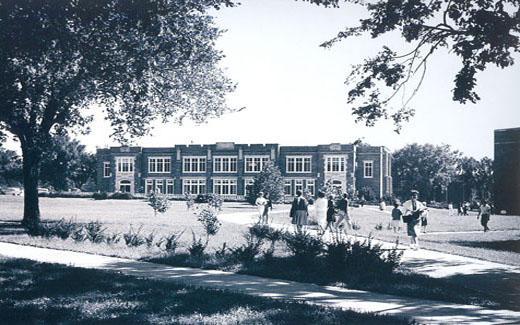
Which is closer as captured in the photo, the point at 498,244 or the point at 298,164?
the point at 498,244

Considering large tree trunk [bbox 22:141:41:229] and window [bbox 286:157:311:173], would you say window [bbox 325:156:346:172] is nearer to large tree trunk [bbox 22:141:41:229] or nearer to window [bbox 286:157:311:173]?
window [bbox 286:157:311:173]

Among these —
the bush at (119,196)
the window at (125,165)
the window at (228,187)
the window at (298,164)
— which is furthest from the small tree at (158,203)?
the window at (125,165)

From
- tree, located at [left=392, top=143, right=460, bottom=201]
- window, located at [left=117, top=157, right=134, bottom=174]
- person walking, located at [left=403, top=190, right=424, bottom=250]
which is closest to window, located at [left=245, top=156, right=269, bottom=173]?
window, located at [left=117, top=157, right=134, bottom=174]

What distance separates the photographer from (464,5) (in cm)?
983

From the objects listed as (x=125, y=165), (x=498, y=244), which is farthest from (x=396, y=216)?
(x=125, y=165)

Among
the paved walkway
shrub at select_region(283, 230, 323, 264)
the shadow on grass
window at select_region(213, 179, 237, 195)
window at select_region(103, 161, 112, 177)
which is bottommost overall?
the shadow on grass

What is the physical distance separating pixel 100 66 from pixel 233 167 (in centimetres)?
5175

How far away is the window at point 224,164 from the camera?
6412 cm

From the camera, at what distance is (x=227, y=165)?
2532 inches

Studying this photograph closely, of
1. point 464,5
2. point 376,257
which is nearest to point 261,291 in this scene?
point 376,257

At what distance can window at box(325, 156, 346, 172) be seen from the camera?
197 feet

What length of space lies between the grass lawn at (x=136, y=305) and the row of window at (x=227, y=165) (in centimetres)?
5069

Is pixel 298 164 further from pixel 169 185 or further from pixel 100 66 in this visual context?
pixel 100 66

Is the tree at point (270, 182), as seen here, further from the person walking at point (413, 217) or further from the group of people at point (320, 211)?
the person walking at point (413, 217)
